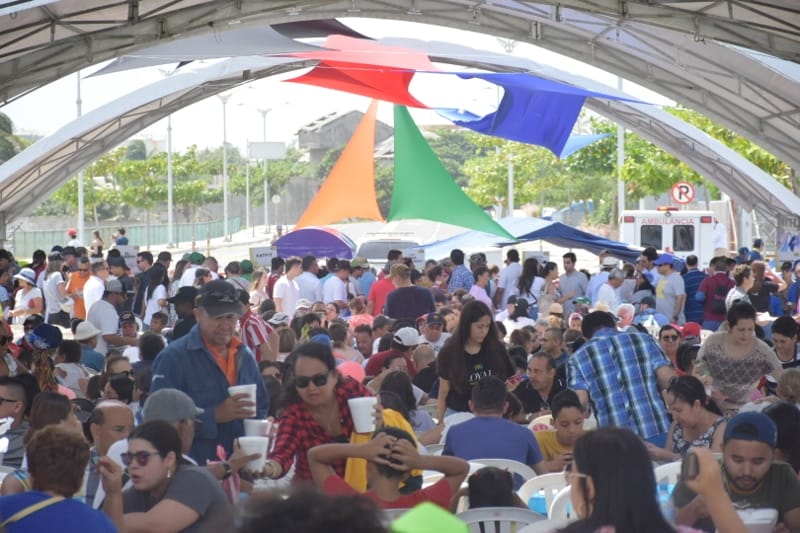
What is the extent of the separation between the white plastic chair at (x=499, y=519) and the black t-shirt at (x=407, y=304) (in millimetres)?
8044

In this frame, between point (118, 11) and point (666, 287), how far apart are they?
801 cm

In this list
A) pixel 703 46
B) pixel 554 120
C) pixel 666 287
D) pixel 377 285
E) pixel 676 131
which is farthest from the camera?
pixel 676 131

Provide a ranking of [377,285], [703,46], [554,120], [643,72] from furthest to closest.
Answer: [643,72] < [703,46] < [554,120] < [377,285]

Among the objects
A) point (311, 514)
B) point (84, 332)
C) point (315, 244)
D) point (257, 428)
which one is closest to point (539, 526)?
point (257, 428)

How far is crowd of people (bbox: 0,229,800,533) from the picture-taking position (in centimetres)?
418

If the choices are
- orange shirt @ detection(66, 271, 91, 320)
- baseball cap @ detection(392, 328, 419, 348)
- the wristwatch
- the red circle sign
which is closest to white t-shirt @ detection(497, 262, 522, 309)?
orange shirt @ detection(66, 271, 91, 320)

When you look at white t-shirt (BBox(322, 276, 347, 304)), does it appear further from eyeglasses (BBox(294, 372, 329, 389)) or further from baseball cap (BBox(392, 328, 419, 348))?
eyeglasses (BBox(294, 372, 329, 389))

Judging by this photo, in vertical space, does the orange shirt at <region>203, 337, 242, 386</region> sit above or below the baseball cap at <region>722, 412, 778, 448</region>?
above

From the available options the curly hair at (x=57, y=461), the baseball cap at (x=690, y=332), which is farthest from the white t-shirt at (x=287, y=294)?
the curly hair at (x=57, y=461)

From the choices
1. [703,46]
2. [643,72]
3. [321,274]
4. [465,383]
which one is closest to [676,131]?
[643,72]

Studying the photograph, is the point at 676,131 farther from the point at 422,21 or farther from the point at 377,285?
the point at 377,285

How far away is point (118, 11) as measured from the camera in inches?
687

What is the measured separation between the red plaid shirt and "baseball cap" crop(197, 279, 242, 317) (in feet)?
2.34

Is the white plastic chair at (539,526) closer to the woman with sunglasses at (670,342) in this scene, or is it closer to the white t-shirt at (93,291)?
the woman with sunglasses at (670,342)
